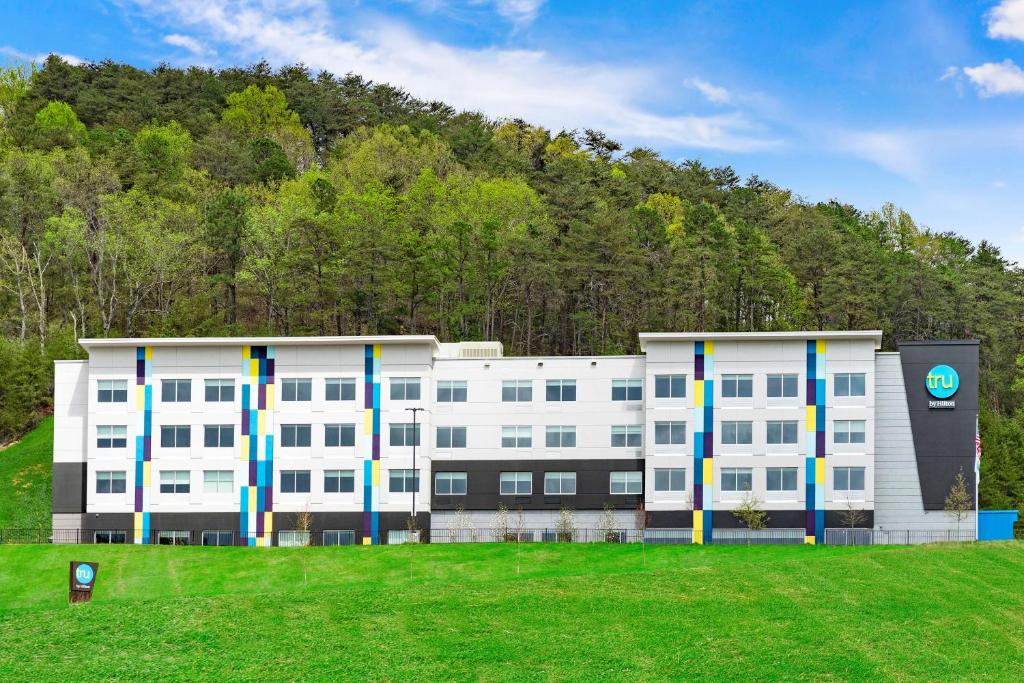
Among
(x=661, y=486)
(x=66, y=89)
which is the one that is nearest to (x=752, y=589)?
(x=661, y=486)

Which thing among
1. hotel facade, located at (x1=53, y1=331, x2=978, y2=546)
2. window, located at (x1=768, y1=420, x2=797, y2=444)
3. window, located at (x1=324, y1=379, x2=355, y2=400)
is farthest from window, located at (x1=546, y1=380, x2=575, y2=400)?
window, located at (x1=768, y1=420, x2=797, y2=444)

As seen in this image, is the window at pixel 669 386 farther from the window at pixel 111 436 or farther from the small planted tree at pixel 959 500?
the window at pixel 111 436

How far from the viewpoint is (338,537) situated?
7644cm

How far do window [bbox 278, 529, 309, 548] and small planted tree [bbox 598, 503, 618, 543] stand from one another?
18399 millimetres

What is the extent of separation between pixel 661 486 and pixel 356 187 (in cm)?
6952

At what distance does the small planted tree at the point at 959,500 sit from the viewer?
2948 inches

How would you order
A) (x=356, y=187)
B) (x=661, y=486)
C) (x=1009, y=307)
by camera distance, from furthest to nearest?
(x=356, y=187) → (x=1009, y=307) → (x=661, y=486)

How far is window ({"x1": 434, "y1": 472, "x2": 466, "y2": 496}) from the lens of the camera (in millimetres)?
78000

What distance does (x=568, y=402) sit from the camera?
258ft

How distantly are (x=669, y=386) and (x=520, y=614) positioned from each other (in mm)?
25205

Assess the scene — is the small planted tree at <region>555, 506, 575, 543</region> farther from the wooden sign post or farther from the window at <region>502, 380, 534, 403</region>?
the wooden sign post

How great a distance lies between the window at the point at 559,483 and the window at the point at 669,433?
5.98 metres

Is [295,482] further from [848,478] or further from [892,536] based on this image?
[892,536]

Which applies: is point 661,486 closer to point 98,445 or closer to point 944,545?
point 944,545
